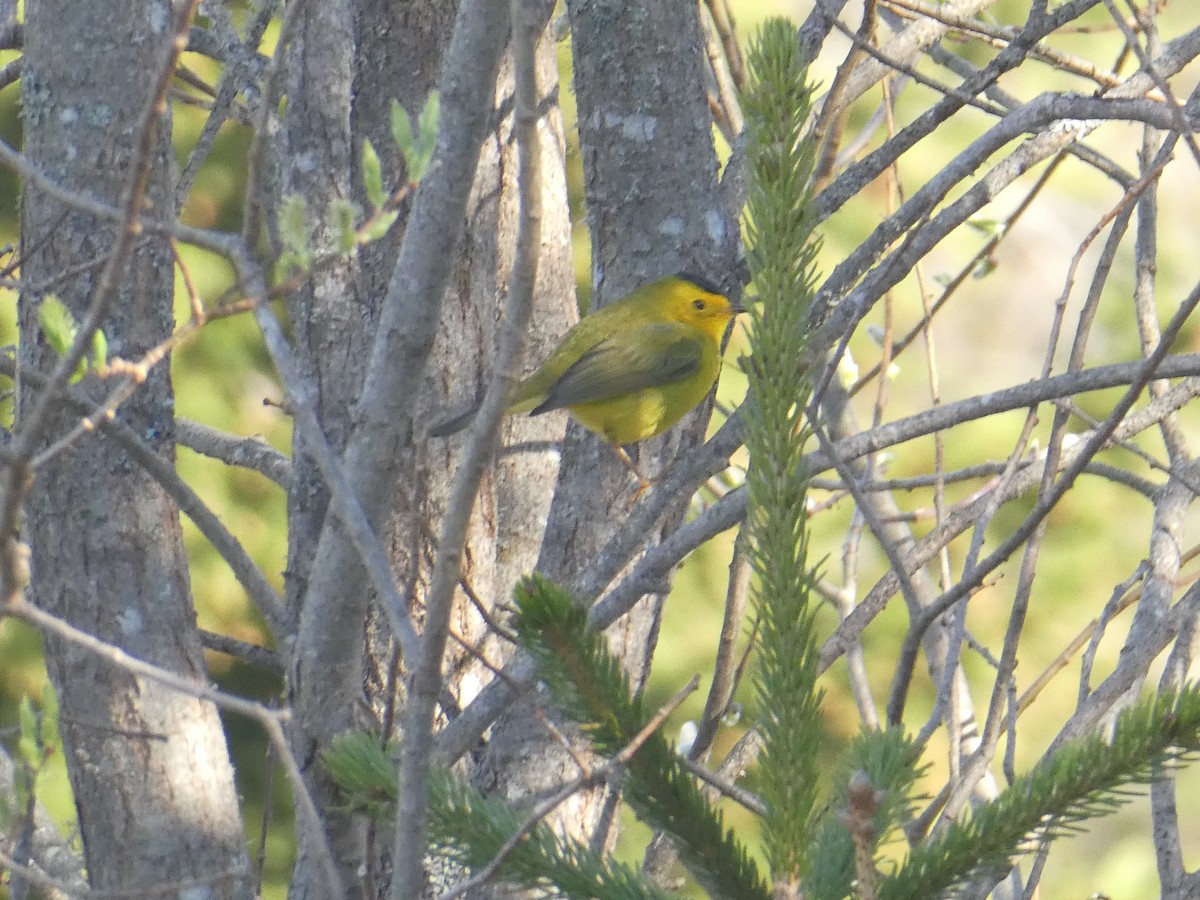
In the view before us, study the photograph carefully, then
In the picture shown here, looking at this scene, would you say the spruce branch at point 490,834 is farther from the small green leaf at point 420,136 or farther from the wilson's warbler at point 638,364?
the wilson's warbler at point 638,364

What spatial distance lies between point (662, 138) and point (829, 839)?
210 centimetres

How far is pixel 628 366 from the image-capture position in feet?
13.9

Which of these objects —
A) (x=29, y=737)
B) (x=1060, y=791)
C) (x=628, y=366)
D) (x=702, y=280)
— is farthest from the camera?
(x=628, y=366)

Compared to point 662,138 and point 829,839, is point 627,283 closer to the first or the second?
point 662,138

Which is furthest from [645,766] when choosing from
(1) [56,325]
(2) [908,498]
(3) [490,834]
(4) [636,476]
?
(2) [908,498]

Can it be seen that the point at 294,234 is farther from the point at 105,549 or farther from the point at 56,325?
the point at 105,549

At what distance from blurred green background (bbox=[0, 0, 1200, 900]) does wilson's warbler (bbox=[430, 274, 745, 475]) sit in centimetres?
71

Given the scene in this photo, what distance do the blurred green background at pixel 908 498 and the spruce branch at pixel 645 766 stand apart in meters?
3.38

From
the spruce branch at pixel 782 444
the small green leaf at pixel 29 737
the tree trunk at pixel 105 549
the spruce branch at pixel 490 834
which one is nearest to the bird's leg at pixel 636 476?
the tree trunk at pixel 105 549

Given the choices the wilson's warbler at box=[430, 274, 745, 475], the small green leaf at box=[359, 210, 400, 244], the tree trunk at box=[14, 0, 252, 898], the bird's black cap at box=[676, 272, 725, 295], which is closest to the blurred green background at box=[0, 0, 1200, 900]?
the wilson's warbler at box=[430, 274, 745, 475]

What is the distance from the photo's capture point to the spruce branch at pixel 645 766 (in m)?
1.15

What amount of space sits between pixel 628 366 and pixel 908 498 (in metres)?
1.85

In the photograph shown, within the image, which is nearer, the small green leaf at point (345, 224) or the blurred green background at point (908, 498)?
the small green leaf at point (345, 224)

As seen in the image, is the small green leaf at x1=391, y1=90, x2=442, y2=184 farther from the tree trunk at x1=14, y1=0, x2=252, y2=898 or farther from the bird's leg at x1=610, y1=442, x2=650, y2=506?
the bird's leg at x1=610, y1=442, x2=650, y2=506
